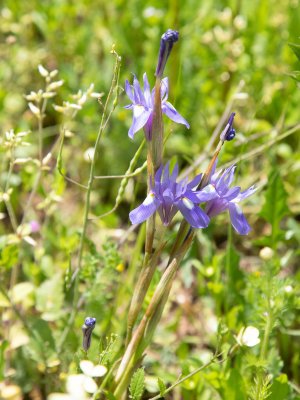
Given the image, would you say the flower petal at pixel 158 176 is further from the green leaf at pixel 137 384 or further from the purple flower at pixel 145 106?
the green leaf at pixel 137 384

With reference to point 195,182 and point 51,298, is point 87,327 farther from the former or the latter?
point 51,298

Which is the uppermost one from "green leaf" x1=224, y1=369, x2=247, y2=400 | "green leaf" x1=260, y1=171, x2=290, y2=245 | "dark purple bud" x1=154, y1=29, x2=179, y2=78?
"dark purple bud" x1=154, y1=29, x2=179, y2=78

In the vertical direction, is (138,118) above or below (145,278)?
above

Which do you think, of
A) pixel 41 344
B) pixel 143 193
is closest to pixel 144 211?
pixel 41 344

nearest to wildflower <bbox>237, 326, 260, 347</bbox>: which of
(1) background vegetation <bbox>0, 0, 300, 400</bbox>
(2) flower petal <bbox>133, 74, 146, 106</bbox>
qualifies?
(1) background vegetation <bbox>0, 0, 300, 400</bbox>

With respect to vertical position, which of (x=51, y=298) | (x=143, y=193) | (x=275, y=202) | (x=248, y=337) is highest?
(x=248, y=337)

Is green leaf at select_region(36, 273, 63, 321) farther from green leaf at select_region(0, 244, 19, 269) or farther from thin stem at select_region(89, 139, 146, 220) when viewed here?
thin stem at select_region(89, 139, 146, 220)

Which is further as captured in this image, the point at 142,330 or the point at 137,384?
the point at 142,330
